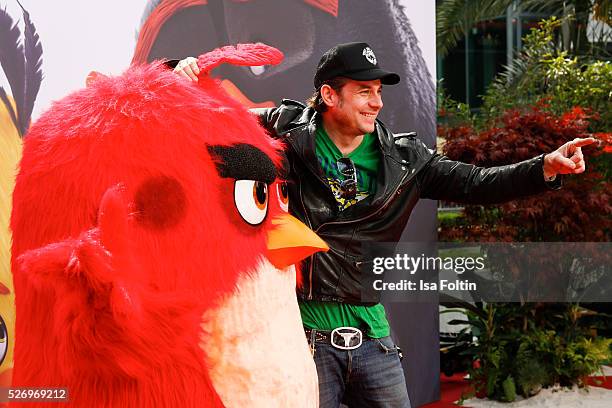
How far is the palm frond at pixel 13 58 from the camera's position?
324cm

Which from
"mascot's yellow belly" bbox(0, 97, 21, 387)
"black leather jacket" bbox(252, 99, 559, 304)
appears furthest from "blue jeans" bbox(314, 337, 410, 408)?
"mascot's yellow belly" bbox(0, 97, 21, 387)

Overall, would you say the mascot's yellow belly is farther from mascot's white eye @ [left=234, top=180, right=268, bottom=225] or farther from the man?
mascot's white eye @ [left=234, top=180, right=268, bottom=225]

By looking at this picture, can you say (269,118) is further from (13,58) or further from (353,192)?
(13,58)

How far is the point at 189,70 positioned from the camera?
1.96 metres

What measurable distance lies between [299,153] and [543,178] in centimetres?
79

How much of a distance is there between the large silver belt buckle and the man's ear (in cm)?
73

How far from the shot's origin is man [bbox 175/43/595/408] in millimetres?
2461

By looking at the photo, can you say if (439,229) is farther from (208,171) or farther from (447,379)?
(208,171)

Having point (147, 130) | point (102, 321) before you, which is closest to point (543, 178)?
point (147, 130)

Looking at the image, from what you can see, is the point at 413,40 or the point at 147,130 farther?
the point at 413,40

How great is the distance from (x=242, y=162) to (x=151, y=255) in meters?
0.31

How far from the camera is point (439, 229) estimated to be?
605 cm
